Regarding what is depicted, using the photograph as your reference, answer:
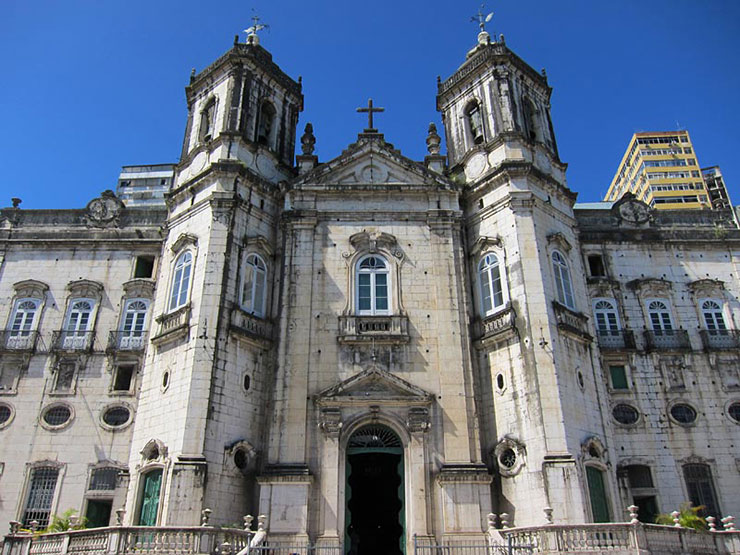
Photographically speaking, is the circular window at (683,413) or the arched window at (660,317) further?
the arched window at (660,317)

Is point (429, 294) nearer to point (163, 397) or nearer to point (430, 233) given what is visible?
point (430, 233)

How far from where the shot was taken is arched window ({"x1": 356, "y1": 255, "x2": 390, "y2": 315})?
22.8 meters

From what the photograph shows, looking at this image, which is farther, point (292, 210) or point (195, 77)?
point (195, 77)

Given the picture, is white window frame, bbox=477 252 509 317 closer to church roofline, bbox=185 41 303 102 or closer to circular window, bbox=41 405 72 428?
church roofline, bbox=185 41 303 102

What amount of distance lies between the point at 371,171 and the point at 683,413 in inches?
627

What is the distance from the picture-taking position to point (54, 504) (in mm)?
22922

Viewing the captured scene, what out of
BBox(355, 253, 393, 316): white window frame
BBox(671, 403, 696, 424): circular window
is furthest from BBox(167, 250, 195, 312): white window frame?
BBox(671, 403, 696, 424): circular window

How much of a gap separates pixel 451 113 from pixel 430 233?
7554 mm

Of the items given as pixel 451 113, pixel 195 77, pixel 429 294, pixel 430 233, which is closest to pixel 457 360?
pixel 429 294

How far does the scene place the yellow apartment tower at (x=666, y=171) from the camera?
215ft

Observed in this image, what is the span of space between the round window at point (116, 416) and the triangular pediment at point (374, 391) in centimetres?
870

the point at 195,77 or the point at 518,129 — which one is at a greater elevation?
the point at 195,77

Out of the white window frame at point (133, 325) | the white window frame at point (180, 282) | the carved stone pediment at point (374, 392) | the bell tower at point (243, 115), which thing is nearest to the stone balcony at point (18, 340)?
the white window frame at point (133, 325)

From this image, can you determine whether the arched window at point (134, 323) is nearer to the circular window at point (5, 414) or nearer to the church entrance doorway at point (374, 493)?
the circular window at point (5, 414)
